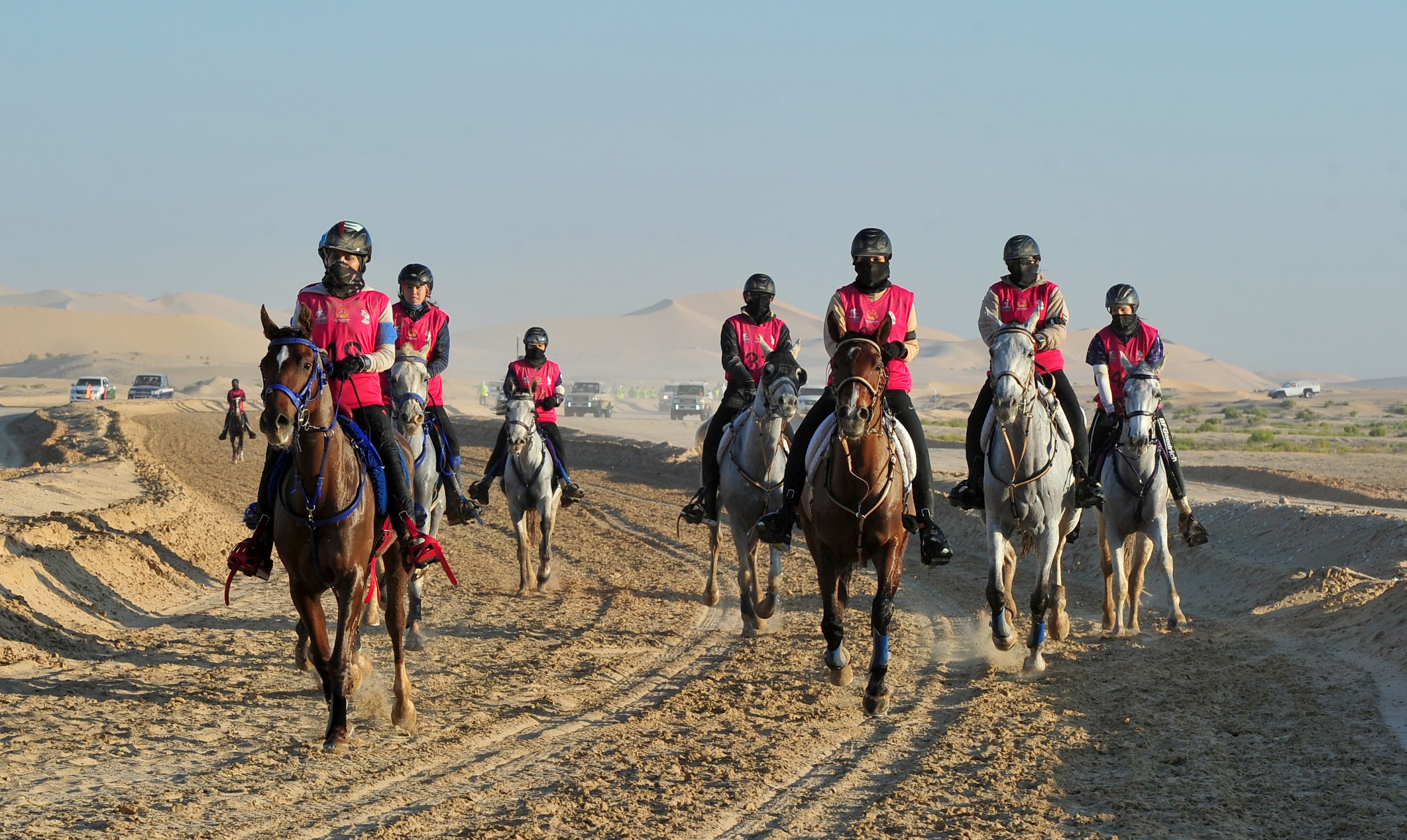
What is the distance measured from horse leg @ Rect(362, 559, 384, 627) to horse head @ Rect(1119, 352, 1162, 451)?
24.1ft

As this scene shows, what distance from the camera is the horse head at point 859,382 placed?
8.07m

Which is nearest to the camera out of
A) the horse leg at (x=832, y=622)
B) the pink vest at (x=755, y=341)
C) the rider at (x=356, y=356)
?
the rider at (x=356, y=356)

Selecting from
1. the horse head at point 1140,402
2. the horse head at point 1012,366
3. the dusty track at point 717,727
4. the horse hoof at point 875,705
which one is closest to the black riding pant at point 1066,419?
the horse head at point 1140,402

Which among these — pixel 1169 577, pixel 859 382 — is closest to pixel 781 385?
pixel 859 382

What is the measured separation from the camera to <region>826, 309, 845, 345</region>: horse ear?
9414mm

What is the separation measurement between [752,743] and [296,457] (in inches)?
135

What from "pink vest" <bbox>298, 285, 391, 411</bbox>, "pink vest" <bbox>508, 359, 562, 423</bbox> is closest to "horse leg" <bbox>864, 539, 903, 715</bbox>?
"pink vest" <bbox>298, 285, 391, 411</bbox>

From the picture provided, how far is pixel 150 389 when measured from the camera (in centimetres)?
6744

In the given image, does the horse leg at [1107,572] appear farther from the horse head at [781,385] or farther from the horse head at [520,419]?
the horse head at [520,419]

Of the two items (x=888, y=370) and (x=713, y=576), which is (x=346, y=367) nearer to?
(x=888, y=370)

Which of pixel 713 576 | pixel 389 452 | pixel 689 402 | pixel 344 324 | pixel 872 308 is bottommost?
pixel 713 576

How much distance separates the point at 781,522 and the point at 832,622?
93 centimetres

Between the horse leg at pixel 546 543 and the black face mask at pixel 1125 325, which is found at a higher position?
the black face mask at pixel 1125 325

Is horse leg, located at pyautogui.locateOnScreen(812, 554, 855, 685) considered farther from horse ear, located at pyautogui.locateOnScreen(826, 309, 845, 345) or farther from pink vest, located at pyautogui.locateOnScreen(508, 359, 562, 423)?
pink vest, located at pyautogui.locateOnScreen(508, 359, 562, 423)
